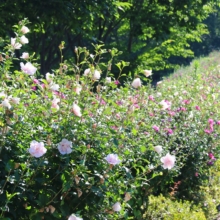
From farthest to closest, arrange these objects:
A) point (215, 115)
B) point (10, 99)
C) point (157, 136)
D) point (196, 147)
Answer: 1. point (215, 115)
2. point (196, 147)
3. point (157, 136)
4. point (10, 99)

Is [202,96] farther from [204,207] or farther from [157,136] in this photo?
[157,136]

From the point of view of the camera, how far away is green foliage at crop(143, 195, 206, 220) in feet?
14.9

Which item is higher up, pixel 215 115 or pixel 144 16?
pixel 144 16

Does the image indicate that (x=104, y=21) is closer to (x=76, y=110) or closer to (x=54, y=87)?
(x=54, y=87)

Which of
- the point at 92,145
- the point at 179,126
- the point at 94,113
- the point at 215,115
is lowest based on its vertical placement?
the point at 92,145

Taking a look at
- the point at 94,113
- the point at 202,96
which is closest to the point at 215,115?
the point at 202,96

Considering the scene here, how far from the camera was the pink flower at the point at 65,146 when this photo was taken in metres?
2.76

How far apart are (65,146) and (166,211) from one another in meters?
2.14

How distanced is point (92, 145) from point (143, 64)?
10363 mm

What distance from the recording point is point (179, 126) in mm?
5453

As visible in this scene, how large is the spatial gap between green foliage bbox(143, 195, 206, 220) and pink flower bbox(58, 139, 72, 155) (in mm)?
1995

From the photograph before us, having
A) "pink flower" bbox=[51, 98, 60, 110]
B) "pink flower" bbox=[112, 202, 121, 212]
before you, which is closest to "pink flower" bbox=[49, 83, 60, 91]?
"pink flower" bbox=[51, 98, 60, 110]

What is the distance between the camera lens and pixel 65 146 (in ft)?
9.08

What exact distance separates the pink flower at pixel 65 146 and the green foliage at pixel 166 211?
6.54 ft
